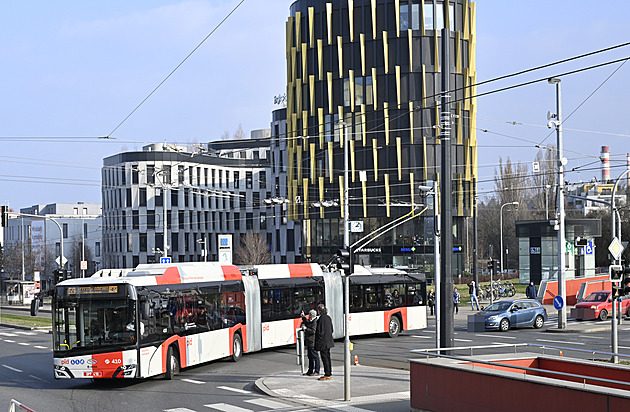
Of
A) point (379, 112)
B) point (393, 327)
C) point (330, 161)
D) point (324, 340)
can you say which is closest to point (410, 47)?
point (379, 112)

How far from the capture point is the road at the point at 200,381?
1719 cm

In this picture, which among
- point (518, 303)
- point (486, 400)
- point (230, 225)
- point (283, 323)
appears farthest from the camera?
point (230, 225)

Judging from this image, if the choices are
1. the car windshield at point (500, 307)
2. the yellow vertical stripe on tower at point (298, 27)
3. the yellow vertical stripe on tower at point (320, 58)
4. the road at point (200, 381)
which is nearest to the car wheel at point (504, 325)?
the car windshield at point (500, 307)

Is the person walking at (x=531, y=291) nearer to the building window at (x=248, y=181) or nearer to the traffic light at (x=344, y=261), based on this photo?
the traffic light at (x=344, y=261)

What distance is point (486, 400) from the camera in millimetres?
13094

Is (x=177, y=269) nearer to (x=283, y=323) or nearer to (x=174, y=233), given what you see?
(x=283, y=323)

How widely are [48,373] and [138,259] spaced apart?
88966 mm

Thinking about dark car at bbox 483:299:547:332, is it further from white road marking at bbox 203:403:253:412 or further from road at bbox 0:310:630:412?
white road marking at bbox 203:403:253:412

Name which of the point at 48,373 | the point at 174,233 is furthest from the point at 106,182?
the point at 48,373

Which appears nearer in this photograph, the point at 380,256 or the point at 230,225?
the point at 380,256

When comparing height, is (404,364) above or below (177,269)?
below

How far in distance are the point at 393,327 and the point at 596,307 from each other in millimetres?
12962

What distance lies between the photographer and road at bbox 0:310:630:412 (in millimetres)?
17188

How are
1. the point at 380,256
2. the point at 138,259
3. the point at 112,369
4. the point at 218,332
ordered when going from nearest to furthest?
the point at 112,369
the point at 218,332
the point at 380,256
the point at 138,259
